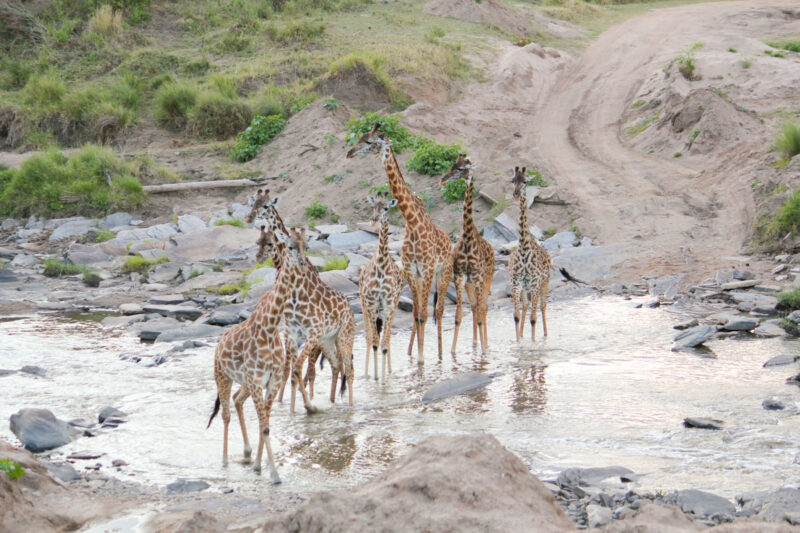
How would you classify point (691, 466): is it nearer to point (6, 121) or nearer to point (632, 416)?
point (632, 416)

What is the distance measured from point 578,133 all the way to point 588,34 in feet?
48.5

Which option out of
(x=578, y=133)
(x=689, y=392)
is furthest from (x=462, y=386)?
(x=578, y=133)

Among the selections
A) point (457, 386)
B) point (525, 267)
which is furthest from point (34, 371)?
point (525, 267)

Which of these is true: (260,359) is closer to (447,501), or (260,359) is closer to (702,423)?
(447,501)

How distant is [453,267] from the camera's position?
40.4 feet

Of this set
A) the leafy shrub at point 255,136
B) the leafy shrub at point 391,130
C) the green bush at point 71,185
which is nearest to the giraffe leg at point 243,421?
the leafy shrub at point 391,130

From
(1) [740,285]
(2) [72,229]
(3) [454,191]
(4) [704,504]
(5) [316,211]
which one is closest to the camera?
(4) [704,504]

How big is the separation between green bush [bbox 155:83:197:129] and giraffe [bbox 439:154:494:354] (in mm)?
16390

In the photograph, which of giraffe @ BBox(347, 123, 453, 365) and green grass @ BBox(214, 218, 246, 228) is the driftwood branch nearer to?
green grass @ BBox(214, 218, 246, 228)

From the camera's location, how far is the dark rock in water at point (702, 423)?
26.3 ft

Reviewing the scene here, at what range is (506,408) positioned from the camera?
935 centimetres

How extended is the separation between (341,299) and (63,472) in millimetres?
3472

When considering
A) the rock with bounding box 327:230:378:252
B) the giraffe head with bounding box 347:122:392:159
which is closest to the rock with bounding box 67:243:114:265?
the rock with bounding box 327:230:378:252

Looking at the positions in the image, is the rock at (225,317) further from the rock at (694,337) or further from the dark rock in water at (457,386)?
the rock at (694,337)
